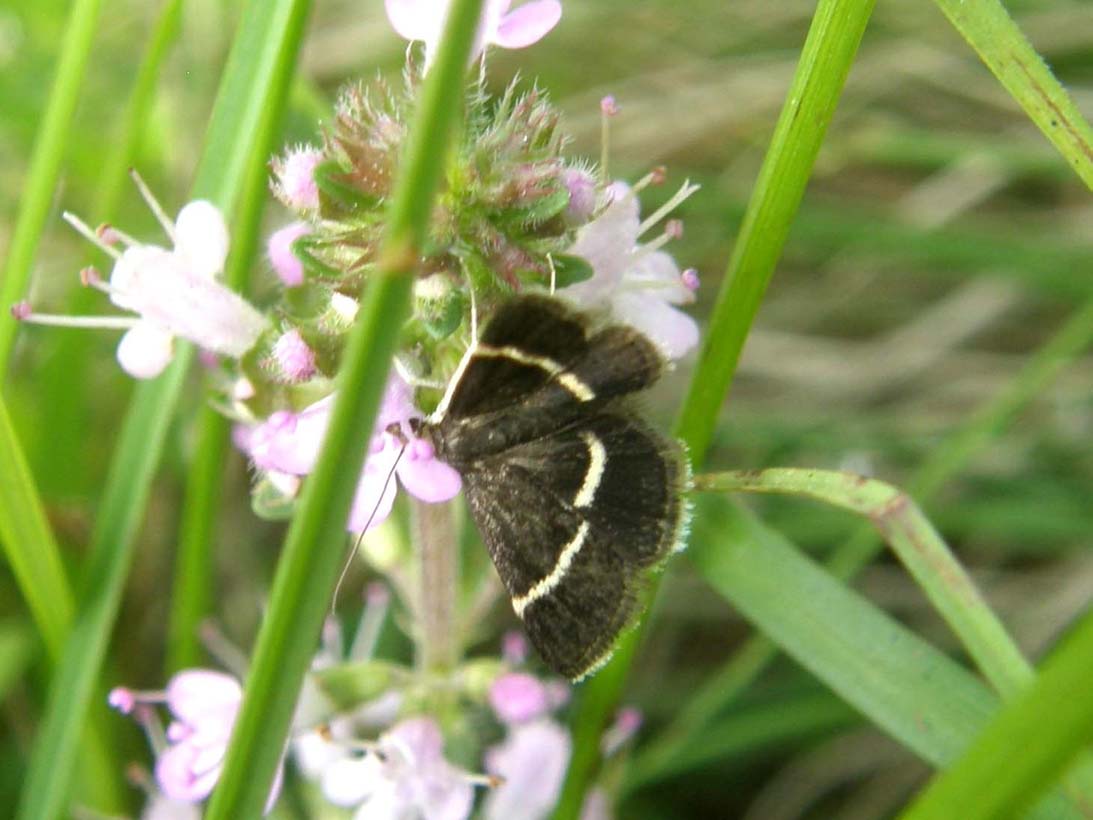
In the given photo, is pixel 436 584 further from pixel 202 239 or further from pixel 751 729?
pixel 751 729

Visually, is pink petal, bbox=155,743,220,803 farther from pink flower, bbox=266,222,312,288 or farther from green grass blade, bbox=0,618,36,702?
green grass blade, bbox=0,618,36,702

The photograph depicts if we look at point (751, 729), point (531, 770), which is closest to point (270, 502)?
point (531, 770)

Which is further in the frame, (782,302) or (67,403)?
(782,302)

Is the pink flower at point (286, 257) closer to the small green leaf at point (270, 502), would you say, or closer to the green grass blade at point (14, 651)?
the small green leaf at point (270, 502)

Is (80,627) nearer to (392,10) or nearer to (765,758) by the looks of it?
(392,10)

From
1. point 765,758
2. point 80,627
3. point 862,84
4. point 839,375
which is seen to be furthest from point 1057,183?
point 80,627

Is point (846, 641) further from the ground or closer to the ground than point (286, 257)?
closer to the ground

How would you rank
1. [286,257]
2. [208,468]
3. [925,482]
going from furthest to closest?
1. [925,482]
2. [208,468]
3. [286,257]
